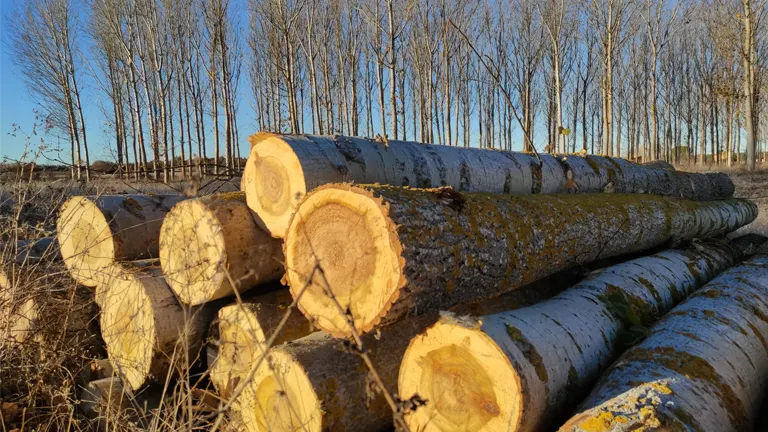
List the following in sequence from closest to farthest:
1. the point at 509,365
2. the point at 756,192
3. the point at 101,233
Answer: the point at 509,365 < the point at 101,233 < the point at 756,192

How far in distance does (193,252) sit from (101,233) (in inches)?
39.5

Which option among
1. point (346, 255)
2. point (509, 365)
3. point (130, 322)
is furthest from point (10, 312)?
point (509, 365)

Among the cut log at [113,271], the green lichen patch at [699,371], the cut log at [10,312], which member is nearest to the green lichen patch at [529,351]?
the green lichen patch at [699,371]

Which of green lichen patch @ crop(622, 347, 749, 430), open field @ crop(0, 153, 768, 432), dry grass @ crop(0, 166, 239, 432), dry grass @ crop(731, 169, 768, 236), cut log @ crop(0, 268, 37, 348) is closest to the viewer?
open field @ crop(0, 153, 768, 432)

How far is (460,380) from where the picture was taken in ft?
6.13

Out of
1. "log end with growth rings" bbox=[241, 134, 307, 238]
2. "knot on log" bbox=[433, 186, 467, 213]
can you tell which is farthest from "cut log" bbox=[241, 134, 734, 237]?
"knot on log" bbox=[433, 186, 467, 213]

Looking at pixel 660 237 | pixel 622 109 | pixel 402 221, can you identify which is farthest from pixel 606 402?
pixel 622 109

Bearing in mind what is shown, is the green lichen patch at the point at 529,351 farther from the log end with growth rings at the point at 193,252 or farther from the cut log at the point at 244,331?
the log end with growth rings at the point at 193,252

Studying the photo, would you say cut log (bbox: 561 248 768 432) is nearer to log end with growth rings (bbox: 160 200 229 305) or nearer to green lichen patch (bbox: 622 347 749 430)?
green lichen patch (bbox: 622 347 749 430)

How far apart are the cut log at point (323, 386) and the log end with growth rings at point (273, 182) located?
72 centimetres

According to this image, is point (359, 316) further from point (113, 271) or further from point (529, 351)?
point (113, 271)

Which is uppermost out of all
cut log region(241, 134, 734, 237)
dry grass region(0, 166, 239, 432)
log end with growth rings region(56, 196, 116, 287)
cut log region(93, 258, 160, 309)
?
cut log region(241, 134, 734, 237)

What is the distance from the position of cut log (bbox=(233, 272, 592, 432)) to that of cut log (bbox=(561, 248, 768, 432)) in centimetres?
83

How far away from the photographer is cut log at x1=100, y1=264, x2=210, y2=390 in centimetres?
275
